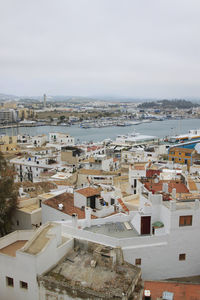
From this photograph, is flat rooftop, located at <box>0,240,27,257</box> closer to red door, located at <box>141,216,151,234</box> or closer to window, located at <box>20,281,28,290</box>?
window, located at <box>20,281,28,290</box>

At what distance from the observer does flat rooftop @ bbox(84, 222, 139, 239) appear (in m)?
6.82

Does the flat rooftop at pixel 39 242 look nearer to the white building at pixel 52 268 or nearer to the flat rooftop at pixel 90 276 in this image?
the white building at pixel 52 268

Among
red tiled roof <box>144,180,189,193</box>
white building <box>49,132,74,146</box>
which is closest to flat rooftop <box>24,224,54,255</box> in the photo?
red tiled roof <box>144,180,189,193</box>

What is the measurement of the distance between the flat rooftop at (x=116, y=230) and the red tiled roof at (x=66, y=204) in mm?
1111

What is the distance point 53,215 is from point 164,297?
421 cm

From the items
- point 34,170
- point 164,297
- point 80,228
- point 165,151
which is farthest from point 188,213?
point 165,151

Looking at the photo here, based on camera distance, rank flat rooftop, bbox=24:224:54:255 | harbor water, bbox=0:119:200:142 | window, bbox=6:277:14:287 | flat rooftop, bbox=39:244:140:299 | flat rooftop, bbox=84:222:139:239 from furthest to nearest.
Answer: harbor water, bbox=0:119:200:142 < flat rooftop, bbox=84:222:139:239 < window, bbox=6:277:14:287 < flat rooftop, bbox=24:224:54:255 < flat rooftop, bbox=39:244:140:299

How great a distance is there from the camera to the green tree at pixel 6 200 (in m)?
8.02

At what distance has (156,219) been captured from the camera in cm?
694

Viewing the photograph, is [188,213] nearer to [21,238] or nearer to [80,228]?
[80,228]

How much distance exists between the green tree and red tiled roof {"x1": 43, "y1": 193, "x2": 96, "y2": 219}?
0.94 metres

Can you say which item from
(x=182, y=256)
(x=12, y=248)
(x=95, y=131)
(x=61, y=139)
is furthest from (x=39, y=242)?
(x=95, y=131)

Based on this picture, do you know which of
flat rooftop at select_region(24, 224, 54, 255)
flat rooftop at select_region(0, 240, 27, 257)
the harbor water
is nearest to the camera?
flat rooftop at select_region(24, 224, 54, 255)

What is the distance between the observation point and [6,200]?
823 centimetres
